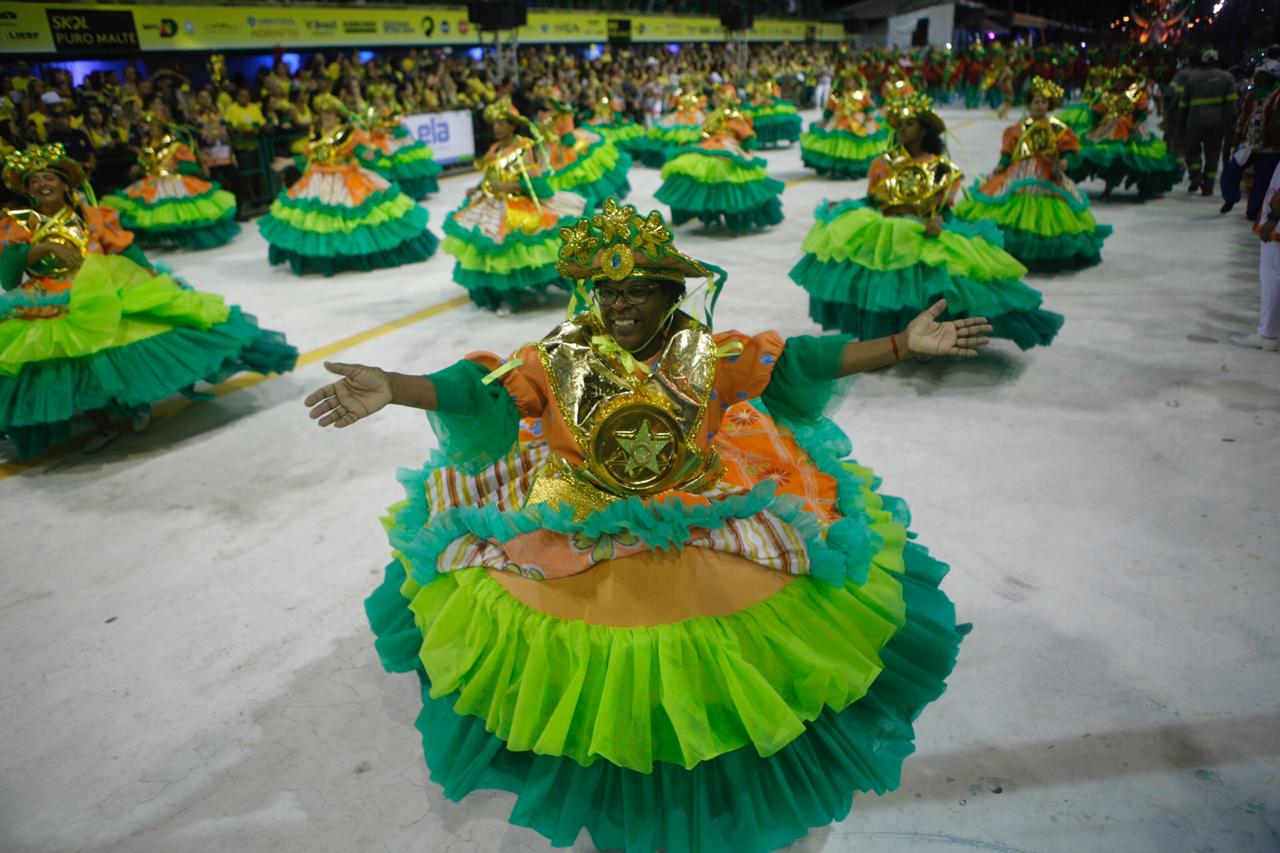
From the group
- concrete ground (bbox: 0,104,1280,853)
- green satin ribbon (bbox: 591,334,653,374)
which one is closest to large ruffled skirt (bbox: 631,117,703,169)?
concrete ground (bbox: 0,104,1280,853)

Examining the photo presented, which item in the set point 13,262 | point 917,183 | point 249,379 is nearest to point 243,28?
point 249,379

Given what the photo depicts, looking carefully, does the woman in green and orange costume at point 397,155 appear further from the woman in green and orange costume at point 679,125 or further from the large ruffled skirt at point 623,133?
the woman in green and orange costume at point 679,125

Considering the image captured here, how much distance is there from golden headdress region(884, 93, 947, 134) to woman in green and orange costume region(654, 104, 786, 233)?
4610 millimetres

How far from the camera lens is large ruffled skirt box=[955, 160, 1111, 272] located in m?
7.39

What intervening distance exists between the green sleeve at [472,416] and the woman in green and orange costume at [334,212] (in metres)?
7.12

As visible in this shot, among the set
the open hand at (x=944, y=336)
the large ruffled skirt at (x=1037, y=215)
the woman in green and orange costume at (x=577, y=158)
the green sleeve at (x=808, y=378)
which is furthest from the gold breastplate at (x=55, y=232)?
the large ruffled skirt at (x=1037, y=215)

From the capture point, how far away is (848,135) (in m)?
13.3

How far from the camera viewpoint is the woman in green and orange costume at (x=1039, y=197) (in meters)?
7.21

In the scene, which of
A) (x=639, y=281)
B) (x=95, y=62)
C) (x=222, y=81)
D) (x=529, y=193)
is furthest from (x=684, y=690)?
(x=222, y=81)

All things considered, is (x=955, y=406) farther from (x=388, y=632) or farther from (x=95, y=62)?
(x=95, y=62)

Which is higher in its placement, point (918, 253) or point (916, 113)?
point (916, 113)

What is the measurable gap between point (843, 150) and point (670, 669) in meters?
12.8

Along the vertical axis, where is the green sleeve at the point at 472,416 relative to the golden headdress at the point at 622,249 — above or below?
below

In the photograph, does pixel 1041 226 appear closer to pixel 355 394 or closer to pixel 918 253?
pixel 918 253
